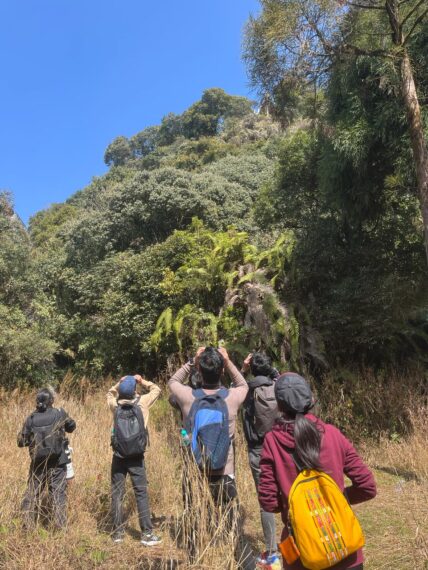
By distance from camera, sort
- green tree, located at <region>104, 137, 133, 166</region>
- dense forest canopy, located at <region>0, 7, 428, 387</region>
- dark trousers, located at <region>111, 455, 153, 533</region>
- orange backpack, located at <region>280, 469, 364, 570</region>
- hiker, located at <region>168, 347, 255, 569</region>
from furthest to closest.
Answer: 1. green tree, located at <region>104, 137, 133, 166</region>
2. dense forest canopy, located at <region>0, 7, 428, 387</region>
3. dark trousers, located at <region>111, 455, 153, 533</region>
4. hiker, located at <region>168, 347, 255, 569</region>
5. orange backpack, located at <region>280, 469, 364, 570</region>

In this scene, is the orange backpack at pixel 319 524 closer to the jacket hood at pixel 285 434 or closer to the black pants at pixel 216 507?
the jacket hood at pixel 285 434

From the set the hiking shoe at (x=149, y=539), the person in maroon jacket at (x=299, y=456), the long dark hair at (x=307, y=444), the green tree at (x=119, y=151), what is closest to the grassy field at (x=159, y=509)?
the hiking shoe at (x=149, y=539)

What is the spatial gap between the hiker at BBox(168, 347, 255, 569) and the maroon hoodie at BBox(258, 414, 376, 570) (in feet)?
2.59

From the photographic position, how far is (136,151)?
65938mm

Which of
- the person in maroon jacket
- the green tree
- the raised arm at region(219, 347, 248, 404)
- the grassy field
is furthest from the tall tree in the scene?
the green tree

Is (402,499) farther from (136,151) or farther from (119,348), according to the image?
(136,151)

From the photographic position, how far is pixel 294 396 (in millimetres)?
2229

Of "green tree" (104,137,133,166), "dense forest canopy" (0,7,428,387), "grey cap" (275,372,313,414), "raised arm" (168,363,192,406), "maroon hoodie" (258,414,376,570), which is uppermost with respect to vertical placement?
"green tree" (104,137,133,166)

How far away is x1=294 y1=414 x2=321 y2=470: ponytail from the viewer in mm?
2035

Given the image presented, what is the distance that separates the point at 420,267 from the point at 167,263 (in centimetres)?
639

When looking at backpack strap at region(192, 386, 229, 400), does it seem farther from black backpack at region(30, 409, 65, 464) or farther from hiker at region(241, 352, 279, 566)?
black backpack at region(30, 409, 65, 464)

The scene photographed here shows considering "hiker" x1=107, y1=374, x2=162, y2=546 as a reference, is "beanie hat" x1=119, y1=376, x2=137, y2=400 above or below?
above

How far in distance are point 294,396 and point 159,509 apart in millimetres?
3444

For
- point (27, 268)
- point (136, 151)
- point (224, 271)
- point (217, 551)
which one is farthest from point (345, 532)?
point (136, 151)
